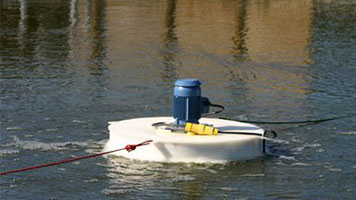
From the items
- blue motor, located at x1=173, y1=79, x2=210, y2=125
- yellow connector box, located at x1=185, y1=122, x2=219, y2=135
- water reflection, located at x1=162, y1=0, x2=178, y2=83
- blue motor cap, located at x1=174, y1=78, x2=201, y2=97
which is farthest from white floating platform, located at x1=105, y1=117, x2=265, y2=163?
water reflection, located at x1=162, y1=0, x2=178, y2=83

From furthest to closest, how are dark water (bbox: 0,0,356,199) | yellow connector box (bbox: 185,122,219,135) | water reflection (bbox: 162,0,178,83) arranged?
water reflection (bbox: 162,0,178,83)
yellow connector box (bbox: 185,122,219,135)
dark water (bbox: 0,0,356,199)

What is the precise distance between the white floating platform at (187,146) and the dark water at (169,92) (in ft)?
0.65

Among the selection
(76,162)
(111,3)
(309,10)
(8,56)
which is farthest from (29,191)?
(111,3)

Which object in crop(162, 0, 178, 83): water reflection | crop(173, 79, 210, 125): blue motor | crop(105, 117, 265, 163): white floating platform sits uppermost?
crop(173, 79, 210, 125): blue motor

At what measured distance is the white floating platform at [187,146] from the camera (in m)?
13.3

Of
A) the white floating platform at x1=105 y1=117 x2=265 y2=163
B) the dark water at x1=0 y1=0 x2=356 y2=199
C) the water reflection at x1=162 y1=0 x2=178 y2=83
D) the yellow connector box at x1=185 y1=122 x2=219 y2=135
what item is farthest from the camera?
the water reflection at x1=162 y1=0 x2=178 y2=83

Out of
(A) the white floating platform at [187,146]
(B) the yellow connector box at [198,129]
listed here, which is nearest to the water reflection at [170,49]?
(A) the white floating platform at [187,146]

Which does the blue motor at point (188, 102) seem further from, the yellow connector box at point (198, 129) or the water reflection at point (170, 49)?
the water reflection at point (170, 49)

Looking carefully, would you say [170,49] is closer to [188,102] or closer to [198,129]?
[188,102]

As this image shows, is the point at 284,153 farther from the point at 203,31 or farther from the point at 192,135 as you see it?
the point at 203,31

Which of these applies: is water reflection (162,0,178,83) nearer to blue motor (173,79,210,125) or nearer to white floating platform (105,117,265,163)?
blue motor (173,79,210,125)

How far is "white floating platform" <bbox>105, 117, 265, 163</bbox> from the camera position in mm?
13273

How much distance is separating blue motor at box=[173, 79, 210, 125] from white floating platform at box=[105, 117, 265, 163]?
33 centimetres

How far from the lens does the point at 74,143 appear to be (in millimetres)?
14750
